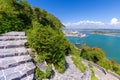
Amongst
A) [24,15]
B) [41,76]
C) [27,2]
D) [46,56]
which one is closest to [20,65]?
[41,76]

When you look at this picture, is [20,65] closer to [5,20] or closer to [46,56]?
[46,56]

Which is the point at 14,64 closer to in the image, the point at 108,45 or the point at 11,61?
the point at 11,61

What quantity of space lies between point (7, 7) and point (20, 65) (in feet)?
19.6

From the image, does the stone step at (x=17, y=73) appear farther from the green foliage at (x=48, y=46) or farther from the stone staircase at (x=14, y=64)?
the green foliage at (x=48, y=46)

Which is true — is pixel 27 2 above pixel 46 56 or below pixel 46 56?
above

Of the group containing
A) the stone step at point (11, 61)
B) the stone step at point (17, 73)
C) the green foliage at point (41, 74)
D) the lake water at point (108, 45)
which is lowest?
the lake water at point (108, 45)

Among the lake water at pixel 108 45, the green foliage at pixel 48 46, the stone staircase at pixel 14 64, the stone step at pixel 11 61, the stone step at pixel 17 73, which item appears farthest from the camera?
the lake water at pixel 108 45

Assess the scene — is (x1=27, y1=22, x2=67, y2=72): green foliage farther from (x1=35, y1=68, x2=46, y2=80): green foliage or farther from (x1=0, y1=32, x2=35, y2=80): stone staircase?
(x1=35, y1=68, x2=46, y2=80): green foliage

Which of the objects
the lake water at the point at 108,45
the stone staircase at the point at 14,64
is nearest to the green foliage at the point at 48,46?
the stone staircase at the point at 14,64

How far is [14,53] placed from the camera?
6402 millimetres

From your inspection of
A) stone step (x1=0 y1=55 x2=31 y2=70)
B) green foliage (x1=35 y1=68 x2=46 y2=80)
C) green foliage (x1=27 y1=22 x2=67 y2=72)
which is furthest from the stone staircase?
green foliage (x1=27 y1=22 x2=67 y2=72)

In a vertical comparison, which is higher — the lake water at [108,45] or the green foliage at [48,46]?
the green foliage at [48,46]

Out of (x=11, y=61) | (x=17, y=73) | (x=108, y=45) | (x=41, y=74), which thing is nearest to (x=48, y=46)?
(x=41, y=74)

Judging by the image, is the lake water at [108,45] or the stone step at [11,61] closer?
the stone step at [11,61]
